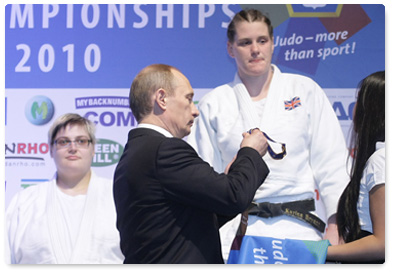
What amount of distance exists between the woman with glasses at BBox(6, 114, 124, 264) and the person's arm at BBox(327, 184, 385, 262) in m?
1.00

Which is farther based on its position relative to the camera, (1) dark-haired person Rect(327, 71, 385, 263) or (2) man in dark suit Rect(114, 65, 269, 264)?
(1) dark-haired person Rect(327, 71, 385, 263)

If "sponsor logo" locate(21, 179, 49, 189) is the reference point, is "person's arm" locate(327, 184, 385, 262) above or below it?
below

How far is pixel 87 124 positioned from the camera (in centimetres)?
256

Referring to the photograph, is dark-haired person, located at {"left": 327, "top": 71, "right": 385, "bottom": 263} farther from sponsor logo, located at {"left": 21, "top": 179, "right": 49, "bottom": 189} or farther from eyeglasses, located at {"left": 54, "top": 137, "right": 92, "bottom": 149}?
sponsor logo, located at {"left": 21, "top": 179, "right": 49, "bottom": 189}

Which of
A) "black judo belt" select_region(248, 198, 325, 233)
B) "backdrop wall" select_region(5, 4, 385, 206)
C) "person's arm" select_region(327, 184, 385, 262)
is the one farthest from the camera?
"backdrop wall" select_region(5, 4, 385, 206)

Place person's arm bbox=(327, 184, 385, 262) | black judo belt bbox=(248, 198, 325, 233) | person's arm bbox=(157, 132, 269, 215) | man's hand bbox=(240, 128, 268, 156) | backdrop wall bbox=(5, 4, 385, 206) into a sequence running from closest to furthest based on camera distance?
person's arm bbox=(157, 132, 269, 215) < man's hand bbox=(240, 128, 268, 156) < person's arm bbox=(327, 184, 385, 262) < black judo belt bbox=(248, 198, 325, 233) < backdrop wall bbox=(5, 4, 385, 206)

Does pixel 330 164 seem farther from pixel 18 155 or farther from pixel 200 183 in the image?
pixel 18 155

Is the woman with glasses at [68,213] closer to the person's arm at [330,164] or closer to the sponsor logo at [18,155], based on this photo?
the sponsor logo at [18,155]

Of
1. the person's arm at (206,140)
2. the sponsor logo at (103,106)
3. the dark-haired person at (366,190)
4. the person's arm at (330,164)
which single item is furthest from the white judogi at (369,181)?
the sponsor logo at (103,106)

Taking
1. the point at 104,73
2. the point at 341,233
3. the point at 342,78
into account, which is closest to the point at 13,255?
the point at 104,73

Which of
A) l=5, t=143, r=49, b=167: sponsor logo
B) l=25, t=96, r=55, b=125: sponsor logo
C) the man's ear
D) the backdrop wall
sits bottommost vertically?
l=5, t=143, r=49, b=167: sponsor logo

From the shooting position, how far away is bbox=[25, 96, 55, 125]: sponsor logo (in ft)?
8.38

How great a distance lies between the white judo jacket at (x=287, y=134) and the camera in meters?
2.43

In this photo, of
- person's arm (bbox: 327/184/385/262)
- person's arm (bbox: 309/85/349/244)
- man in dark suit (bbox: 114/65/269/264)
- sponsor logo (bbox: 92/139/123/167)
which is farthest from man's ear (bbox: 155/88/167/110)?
person's arm (bbox: 327/184/385/262)
